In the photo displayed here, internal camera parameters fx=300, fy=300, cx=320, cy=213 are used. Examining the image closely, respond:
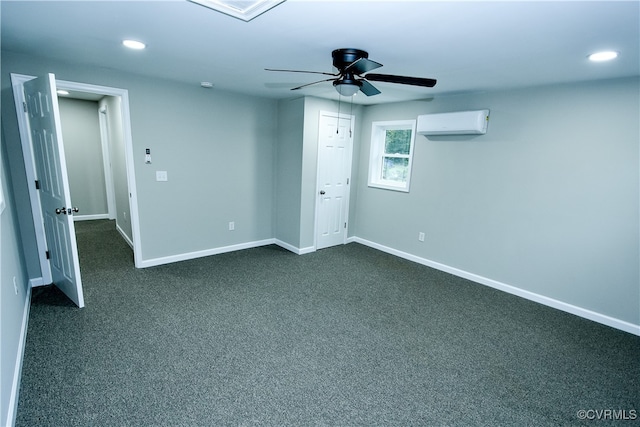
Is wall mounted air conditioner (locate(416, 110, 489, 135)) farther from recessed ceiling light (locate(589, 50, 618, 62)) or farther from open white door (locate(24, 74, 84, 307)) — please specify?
open white door (locate(24, 74, 84, 307))

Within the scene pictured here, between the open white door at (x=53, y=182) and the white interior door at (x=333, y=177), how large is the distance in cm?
292

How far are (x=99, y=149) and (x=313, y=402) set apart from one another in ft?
20.8

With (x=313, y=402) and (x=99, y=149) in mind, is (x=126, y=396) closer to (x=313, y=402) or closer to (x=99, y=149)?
(x=313, y=402)

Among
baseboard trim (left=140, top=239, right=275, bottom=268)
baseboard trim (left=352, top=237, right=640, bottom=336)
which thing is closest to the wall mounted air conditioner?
baseboard trim (left=352, top=237, right=640, bottom=336)

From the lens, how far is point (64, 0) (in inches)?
64.4

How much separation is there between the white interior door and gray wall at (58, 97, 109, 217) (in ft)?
14.9

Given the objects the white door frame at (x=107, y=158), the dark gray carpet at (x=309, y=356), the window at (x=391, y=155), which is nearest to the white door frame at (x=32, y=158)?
the dark gray carpet at (x=309, y=356)

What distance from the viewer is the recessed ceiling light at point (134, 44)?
225cm

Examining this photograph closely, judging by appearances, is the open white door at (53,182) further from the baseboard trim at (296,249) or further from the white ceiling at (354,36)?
the baseboard trim at (296,249)

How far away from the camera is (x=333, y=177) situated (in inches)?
187

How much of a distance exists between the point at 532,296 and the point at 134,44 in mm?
4543

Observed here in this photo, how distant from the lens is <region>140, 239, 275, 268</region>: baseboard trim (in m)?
3.86

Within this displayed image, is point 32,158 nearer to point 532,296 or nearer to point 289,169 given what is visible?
point 289,169

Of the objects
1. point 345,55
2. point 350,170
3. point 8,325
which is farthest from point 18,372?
point 350,170
